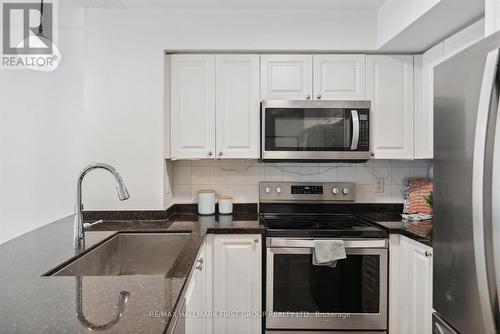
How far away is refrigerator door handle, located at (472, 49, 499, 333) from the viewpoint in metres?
0.90

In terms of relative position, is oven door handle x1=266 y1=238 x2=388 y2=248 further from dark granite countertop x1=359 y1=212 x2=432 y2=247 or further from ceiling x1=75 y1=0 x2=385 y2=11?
ceiling x1=75 y1=0 x2=385 y2=11

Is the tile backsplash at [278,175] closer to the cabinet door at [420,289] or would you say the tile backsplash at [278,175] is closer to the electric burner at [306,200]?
the electric burner at [306,200]

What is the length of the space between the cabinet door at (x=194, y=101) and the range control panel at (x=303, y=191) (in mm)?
590

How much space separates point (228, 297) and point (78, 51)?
6.91 ft

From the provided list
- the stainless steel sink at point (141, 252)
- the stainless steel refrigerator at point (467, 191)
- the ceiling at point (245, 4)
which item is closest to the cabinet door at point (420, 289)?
the stainless steel refrigerator at point (467, 191)

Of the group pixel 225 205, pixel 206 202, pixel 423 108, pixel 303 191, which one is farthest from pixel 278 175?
A: pixel 423 108

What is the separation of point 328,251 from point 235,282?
623 millimetres

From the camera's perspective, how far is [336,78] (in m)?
2.35

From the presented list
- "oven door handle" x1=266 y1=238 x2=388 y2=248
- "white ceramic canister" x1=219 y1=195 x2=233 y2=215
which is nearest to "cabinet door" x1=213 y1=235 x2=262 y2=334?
"oven door handle" x1=266 y1=238 x2=388 y2=248

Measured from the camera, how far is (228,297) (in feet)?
6.91

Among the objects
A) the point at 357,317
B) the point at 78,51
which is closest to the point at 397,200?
the point at 357,317

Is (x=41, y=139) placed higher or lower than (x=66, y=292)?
higher

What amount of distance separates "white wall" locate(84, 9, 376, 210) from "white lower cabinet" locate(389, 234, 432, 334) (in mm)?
1395

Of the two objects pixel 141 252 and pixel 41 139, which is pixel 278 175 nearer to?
pixel 141 252
